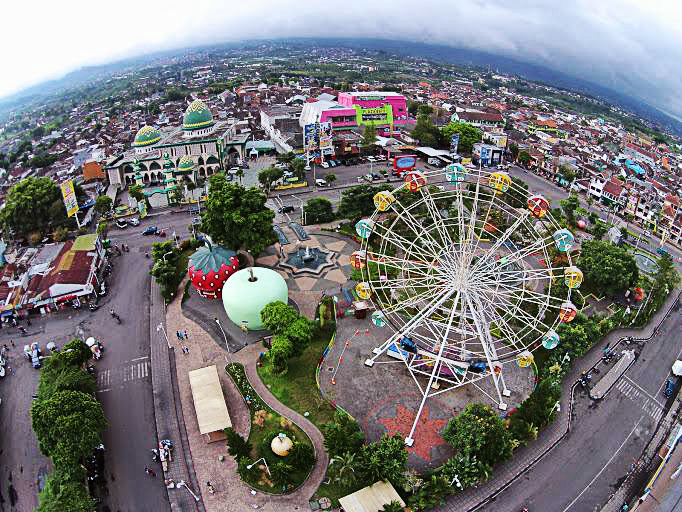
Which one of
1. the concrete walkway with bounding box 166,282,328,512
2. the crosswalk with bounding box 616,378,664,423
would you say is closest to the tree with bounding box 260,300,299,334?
the concrete walkway with bounding box 166,282,328,512

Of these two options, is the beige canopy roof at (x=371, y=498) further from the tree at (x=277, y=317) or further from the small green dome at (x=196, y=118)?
the small green dome at (x=196, y=118)

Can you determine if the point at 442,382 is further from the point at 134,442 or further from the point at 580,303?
the point at 134,442

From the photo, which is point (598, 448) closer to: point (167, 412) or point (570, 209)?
point (167, 412)

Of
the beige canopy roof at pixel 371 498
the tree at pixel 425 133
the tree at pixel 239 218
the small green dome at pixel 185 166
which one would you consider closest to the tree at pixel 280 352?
the beige canopy roof at pixel 371 498

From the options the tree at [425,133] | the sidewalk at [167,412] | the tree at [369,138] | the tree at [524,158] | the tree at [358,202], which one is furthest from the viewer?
the tree at [425,133]

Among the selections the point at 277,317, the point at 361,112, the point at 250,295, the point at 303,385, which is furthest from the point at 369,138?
the point at 303,385

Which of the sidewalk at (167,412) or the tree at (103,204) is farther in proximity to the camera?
the tree at (103,204)
